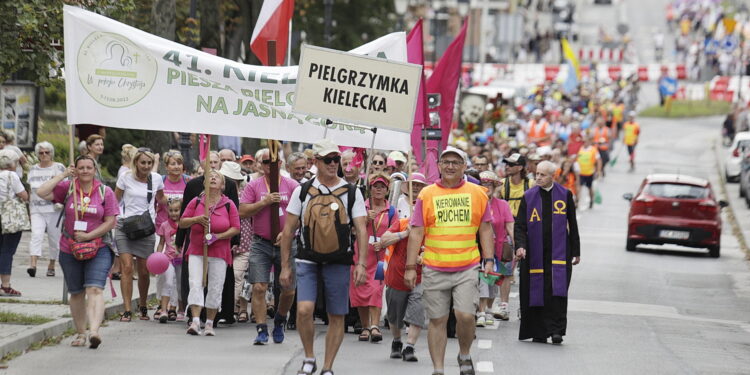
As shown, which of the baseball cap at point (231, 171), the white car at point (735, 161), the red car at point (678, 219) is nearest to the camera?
the baseball cap at point (231, 171)

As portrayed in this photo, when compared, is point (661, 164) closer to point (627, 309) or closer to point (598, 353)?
point (627, 309)

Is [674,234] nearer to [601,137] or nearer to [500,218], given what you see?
[500,218]

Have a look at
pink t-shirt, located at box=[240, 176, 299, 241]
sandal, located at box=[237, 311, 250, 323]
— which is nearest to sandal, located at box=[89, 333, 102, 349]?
pink t-shirt, located at box=[240, 176, 299, 241]

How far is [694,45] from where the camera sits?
8988 centimetres

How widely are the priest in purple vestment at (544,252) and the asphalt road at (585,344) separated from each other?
0.95ft

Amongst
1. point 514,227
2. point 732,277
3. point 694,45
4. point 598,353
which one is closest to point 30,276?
point 514,227

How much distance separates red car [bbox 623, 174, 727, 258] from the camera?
27.6m

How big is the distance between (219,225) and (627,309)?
6198 millimetres

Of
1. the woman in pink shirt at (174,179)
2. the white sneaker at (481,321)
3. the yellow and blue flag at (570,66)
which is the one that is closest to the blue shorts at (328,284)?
the woman in pink shirt at (174,179)

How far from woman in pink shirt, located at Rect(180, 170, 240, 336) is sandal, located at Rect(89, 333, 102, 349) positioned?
1489mm

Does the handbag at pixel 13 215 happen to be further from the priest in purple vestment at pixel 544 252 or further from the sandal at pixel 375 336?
the priest in purple vestment at pixel 544 252

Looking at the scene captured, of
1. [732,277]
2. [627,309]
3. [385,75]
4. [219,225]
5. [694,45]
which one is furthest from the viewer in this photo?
[694,45]

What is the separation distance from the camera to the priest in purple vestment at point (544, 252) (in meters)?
15.1

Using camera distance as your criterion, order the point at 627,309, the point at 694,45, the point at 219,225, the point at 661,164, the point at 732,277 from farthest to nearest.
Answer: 1. the point at 694,45
2. the point at 661,164
3. the point at 732,277
4. the point at 627,309
5. the point at 219,225
